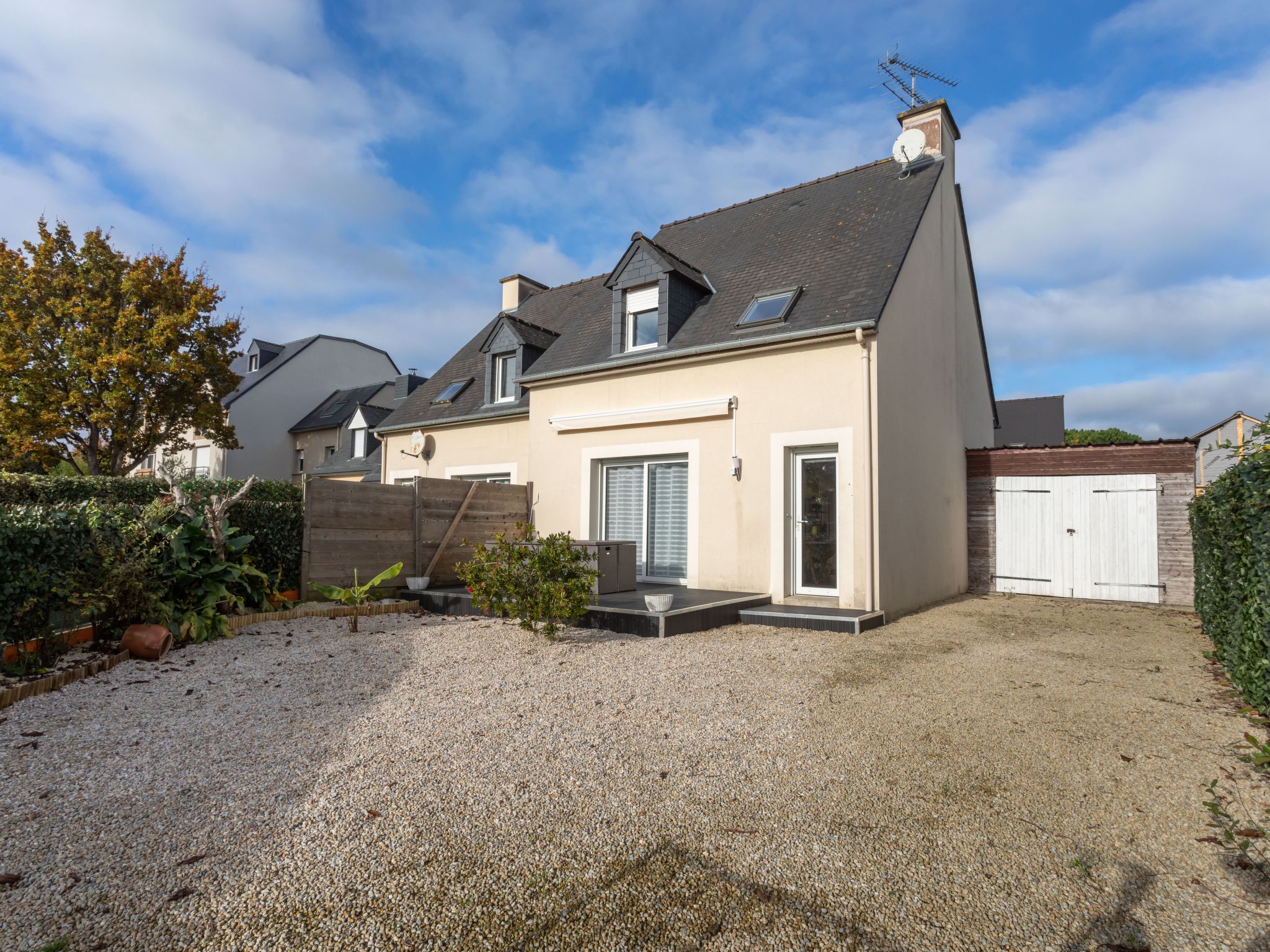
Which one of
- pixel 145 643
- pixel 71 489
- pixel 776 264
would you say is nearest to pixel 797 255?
pixel 776 264

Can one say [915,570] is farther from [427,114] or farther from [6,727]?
[6,727]

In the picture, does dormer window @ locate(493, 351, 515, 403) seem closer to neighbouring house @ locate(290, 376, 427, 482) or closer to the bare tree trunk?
the bare tree trunk

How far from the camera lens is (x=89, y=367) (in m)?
19.7

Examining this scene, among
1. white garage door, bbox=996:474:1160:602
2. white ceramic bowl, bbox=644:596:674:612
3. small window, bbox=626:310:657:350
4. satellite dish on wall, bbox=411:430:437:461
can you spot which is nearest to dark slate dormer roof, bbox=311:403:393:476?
satellite dish on wall, bbox=411:430:437:461

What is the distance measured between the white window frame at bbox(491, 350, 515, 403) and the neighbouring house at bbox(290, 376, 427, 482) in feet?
31.0

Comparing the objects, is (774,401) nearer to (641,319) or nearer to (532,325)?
(641,319)

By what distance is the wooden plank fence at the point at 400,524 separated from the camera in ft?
32.7

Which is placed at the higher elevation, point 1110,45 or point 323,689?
point 1110,45

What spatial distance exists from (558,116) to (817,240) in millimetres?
5216

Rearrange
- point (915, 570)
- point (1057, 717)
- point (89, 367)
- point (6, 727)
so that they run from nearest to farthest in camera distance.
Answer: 1. point (6, 727)
2. point (1057, 717)
3. point (915, 570)
4. point (89, 367)

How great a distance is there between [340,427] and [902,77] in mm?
23056

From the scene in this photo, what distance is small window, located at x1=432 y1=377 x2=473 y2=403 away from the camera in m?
15.9

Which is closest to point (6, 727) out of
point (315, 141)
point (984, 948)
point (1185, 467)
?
point (984, 948)

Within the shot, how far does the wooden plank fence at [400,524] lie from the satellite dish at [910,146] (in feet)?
31.6
